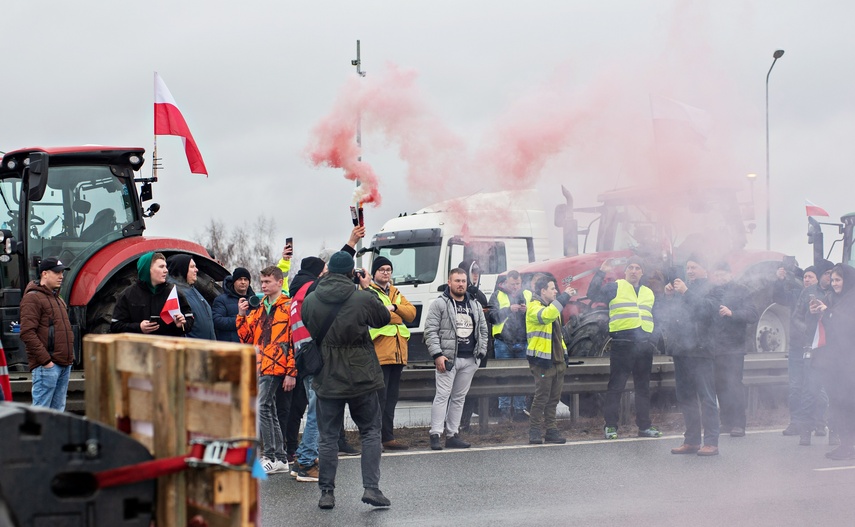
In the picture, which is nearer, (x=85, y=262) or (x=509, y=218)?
(x=85, y=262)

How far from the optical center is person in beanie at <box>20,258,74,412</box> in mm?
8555

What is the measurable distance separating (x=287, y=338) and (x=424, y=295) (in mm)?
8542

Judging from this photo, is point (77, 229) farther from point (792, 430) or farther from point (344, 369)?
point (792, 430)

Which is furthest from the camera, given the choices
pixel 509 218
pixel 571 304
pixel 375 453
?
pixel 509 218

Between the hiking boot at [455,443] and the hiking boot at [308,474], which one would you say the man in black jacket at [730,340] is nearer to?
the hiking boot at [455,443]

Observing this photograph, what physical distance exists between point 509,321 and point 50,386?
245 inches

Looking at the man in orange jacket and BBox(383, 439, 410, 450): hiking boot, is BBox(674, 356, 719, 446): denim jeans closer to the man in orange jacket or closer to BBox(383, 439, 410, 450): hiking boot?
BBox(383, 439, 410, 450): hiking boot

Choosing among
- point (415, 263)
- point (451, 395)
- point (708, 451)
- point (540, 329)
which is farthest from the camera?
point (415, 263)

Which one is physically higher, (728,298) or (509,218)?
(509,218)

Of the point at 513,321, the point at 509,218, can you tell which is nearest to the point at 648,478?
the point at 513,321

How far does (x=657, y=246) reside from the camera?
45.3 feet

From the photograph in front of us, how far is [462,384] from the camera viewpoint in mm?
10578

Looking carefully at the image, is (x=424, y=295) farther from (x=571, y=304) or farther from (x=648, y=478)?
(x=648, y=478)

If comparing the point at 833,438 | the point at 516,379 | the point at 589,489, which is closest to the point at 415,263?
the point at 516,379
